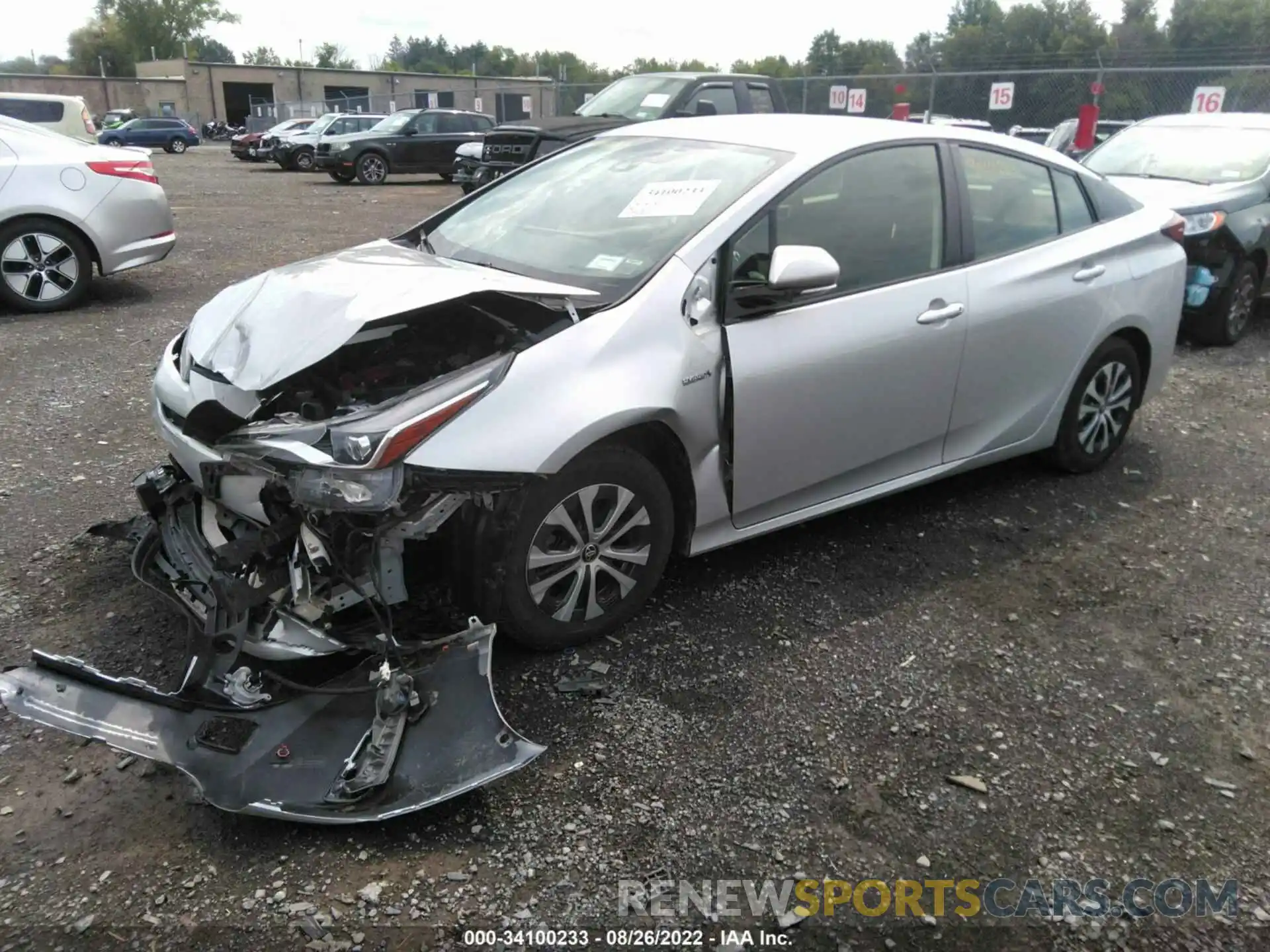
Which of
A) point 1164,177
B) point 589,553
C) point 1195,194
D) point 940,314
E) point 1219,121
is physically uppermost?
point 1219,121

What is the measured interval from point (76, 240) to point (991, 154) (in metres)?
Answer: 6.95

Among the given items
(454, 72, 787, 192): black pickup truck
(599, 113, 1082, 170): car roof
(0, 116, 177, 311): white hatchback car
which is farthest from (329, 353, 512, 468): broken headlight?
(454, 72, 787, 192): black pickup truck

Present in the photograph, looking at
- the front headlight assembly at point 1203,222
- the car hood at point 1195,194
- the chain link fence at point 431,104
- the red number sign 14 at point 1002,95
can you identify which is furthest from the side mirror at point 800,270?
the chain link fence at point 431,104

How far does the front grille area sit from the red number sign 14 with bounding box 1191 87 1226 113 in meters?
9.98

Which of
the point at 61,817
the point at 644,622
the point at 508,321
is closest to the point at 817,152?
the point at 508,321

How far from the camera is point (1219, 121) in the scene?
839 centimetres

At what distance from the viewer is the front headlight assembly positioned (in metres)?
7.28

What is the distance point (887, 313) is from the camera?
3668mm

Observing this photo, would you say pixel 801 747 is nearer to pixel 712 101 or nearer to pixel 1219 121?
pixel 1219 121

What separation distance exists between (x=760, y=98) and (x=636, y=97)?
161cm

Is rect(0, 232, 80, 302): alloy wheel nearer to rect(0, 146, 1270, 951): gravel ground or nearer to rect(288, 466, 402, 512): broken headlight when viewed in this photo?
rect(0, 146, 1270, 951): gravel ground

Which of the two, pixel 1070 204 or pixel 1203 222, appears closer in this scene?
pixel 1070 204

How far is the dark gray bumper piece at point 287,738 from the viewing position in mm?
2402

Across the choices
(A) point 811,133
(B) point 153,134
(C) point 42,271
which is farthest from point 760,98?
(B) point 153,134
